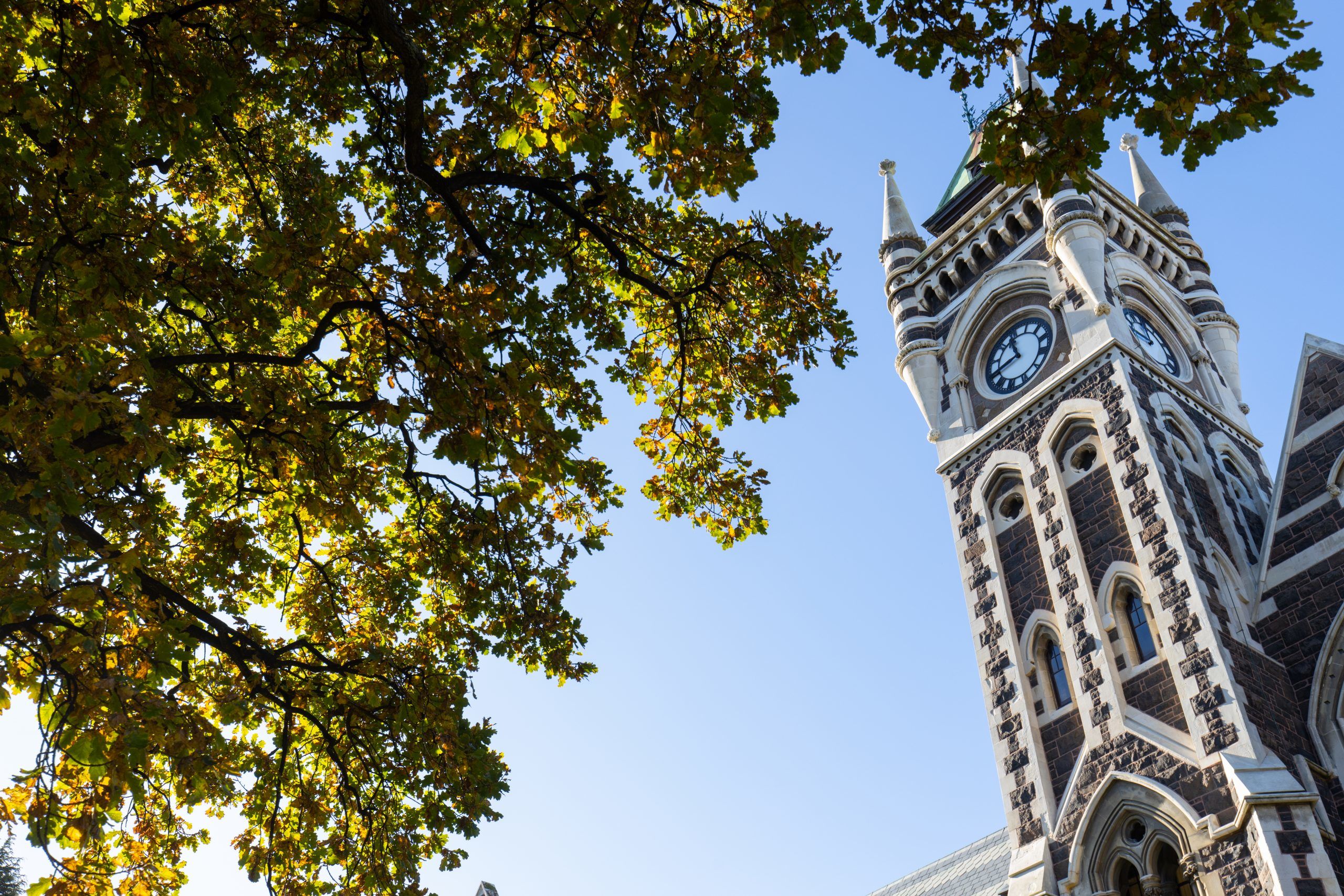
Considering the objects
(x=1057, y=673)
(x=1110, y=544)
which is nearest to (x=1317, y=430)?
(x=1110, y=544)

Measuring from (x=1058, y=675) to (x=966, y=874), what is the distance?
1187 centimetres

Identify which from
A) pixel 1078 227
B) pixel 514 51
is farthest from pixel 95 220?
pixel 1078 227

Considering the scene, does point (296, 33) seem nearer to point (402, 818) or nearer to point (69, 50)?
point (69, 50)

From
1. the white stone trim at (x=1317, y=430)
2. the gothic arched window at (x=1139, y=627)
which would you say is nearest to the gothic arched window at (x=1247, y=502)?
the white stone trim at (x=1317, y=430)

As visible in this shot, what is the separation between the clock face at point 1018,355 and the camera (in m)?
24.7

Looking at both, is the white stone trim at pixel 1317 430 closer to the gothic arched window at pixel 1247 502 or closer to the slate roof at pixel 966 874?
the gothic arched window at pixel 1247 502

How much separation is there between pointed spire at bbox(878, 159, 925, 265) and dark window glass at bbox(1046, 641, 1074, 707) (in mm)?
12020

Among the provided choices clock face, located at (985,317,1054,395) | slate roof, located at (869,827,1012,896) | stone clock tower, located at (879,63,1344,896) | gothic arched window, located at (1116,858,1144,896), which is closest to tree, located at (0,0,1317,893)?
stone clock tower, located at (879,63,1344,896)

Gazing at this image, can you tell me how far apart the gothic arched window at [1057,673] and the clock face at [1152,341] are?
6.58m

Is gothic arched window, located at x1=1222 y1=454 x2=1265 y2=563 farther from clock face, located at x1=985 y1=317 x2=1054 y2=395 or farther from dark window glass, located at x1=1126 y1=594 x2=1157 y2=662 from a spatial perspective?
clock face, located at x1=985 y1=317 x2=1054 y2=395

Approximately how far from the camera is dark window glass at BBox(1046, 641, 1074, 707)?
2034 cm

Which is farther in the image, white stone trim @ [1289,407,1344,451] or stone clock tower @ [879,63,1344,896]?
white stone trim @ [1289,407,1344,451]

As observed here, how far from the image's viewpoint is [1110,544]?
20703 millimetres

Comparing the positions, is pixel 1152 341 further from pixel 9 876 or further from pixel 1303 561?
pixel 9 876
